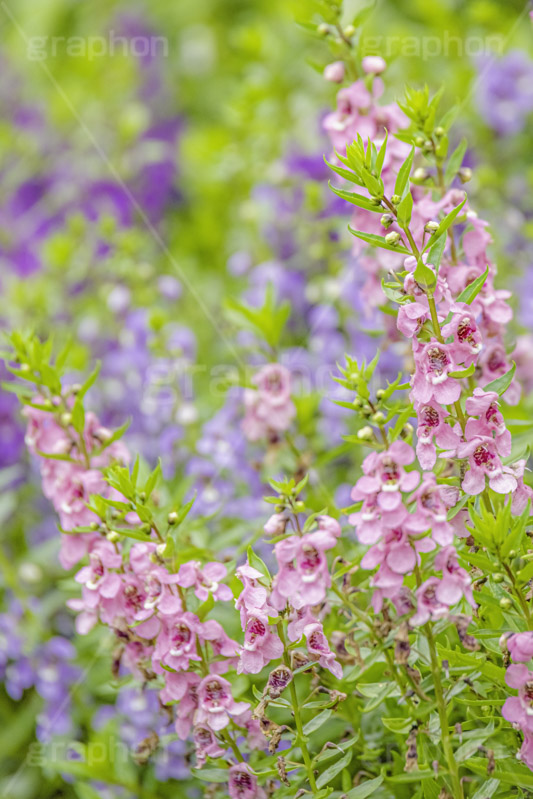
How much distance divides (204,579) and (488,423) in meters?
0.37

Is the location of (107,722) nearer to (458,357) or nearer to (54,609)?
(54,609)

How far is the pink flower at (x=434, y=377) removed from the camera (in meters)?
0.89

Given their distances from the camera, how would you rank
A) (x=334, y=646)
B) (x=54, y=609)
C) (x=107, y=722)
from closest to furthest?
(x=334, y=646) → (x=107, y=722) → (x=54, y=609)

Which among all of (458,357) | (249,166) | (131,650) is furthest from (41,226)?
(458,357)

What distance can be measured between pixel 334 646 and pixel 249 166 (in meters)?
1.70

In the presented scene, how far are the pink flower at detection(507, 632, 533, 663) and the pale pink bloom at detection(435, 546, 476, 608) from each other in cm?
6

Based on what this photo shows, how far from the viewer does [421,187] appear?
120 centimetres

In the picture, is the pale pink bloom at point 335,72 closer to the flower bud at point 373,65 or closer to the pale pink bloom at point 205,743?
the flower bud at point 373,65

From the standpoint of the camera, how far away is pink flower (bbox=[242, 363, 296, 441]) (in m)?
1.42

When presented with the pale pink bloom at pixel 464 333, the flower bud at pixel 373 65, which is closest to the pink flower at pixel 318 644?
the pale pink bloom at pixel 464 333

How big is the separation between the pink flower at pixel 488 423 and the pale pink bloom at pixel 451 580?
0.40 ft

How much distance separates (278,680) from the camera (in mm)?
935

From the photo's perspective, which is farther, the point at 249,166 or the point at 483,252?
the point at 249,166

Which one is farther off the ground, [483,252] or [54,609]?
[483,252]
